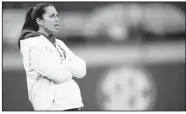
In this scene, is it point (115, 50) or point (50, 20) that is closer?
point (50, 20)

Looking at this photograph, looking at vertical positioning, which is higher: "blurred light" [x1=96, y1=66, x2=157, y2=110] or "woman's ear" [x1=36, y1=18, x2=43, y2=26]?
"woman's ear" [x1=36, y1=18, x2=43, y2=26]

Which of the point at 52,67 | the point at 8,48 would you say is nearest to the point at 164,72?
the point at 8,48

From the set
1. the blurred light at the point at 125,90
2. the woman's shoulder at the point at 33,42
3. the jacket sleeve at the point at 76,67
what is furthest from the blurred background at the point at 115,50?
the woman's shoulder at the point at 33,42

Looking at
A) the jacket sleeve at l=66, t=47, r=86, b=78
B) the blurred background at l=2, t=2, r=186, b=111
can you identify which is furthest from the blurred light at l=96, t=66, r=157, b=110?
the jacket sleeve at l=66, t=47, r=86, b=78

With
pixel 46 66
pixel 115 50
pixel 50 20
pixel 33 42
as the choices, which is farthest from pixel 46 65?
pixel 115 50

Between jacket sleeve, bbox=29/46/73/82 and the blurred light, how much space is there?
2.39m

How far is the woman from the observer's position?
7.23ft

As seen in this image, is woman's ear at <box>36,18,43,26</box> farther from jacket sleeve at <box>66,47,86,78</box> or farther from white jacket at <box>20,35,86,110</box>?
jacket sleeve at <box>66,47,86,78</box>

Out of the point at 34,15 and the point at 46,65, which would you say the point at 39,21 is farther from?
the point at 46,65

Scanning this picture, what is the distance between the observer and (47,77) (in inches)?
87.4

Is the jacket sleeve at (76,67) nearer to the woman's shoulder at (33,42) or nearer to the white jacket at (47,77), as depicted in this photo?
the white jacket at (47,77)

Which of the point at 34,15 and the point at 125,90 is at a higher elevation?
the point at 34,15

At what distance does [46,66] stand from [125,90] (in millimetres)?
2481

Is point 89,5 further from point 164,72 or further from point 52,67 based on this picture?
point 52,67
